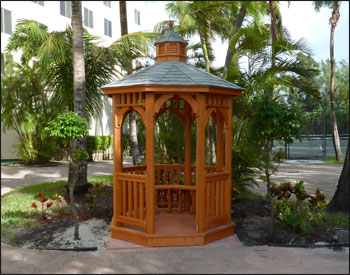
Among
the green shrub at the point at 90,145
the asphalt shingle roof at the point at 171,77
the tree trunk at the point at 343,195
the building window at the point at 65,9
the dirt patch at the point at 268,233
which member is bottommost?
the dirt patch at the point at 268,233

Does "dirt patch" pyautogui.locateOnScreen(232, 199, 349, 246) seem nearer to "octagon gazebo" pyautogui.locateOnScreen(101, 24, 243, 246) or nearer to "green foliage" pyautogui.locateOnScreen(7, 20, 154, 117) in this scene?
"octagon gazebo" pyautogui.locateOnScreen(101, 24, 243, 246)

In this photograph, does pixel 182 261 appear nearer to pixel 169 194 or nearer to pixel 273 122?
pixel 169 194

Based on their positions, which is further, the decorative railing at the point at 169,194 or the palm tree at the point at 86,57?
the palm tree at the point at 86,57

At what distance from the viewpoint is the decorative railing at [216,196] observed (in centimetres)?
609

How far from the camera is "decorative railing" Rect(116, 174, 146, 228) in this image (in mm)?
6055

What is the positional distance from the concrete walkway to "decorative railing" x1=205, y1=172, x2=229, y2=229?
51 cm

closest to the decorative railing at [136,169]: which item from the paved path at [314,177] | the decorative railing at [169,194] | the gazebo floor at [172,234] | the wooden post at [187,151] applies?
the decorative railing at [169,194]

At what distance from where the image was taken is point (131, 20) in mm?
27859

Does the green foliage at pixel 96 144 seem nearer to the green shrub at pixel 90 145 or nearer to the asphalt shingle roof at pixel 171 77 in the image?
the green shrub at pixel 90 145

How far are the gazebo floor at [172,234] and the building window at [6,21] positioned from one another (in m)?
15.9

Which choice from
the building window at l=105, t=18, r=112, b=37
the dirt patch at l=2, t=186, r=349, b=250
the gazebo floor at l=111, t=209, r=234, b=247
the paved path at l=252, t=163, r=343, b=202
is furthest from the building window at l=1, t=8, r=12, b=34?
the gazebo floor at l=111, t=209, r=234, b=247

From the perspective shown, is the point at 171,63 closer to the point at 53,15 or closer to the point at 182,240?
the point at 182,240

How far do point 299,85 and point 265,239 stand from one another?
5.69 meters

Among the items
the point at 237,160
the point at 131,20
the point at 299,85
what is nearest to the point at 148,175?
the point at 237,160
